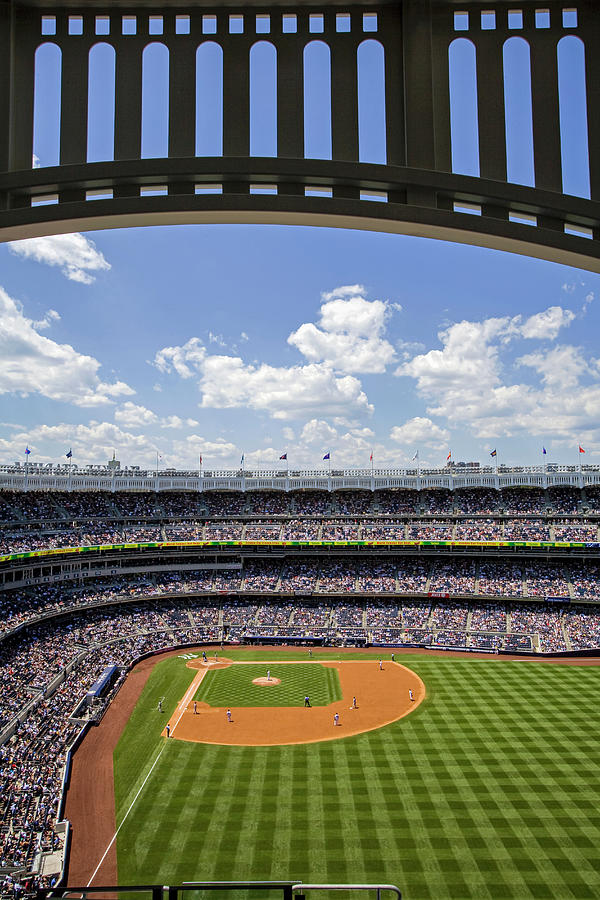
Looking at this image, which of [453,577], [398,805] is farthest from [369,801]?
[453,577]

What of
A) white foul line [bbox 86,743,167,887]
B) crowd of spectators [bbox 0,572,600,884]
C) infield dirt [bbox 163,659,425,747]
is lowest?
infield dirt [bbox 163,659,425,747]

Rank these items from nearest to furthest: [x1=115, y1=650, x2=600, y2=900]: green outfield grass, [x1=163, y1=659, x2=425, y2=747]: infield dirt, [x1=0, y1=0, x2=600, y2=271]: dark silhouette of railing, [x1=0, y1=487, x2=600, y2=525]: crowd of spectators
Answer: [x1=0, y1=0, x2=600, y2=271]: dark silhouette of railing
[x1=115, y1=650, x2=600, y2=900]: green outfield grass
[x1=163, y1=659, x2=425, y2=747]: infield dirt
[x1=0, y1=487, x2=600, y2=525]: crowd of spectators

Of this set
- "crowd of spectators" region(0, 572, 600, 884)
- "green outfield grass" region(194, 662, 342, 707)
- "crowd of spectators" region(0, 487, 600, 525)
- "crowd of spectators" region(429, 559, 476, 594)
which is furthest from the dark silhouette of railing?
"crowd of spectators" region(0, 487, 600, 525)

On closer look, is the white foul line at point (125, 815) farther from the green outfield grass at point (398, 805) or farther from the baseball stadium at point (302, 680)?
the green outfield grass at point (398, 805)

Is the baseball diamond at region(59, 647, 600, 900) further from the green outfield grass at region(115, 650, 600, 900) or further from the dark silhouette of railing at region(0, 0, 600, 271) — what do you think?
the dark silhouette of railing at region(0, 0, 600, 271)

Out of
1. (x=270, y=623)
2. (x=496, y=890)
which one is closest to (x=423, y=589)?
(x=270, y=623)

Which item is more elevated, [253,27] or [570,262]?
[253,27]

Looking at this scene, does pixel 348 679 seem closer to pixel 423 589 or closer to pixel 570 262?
pixel 423 589
